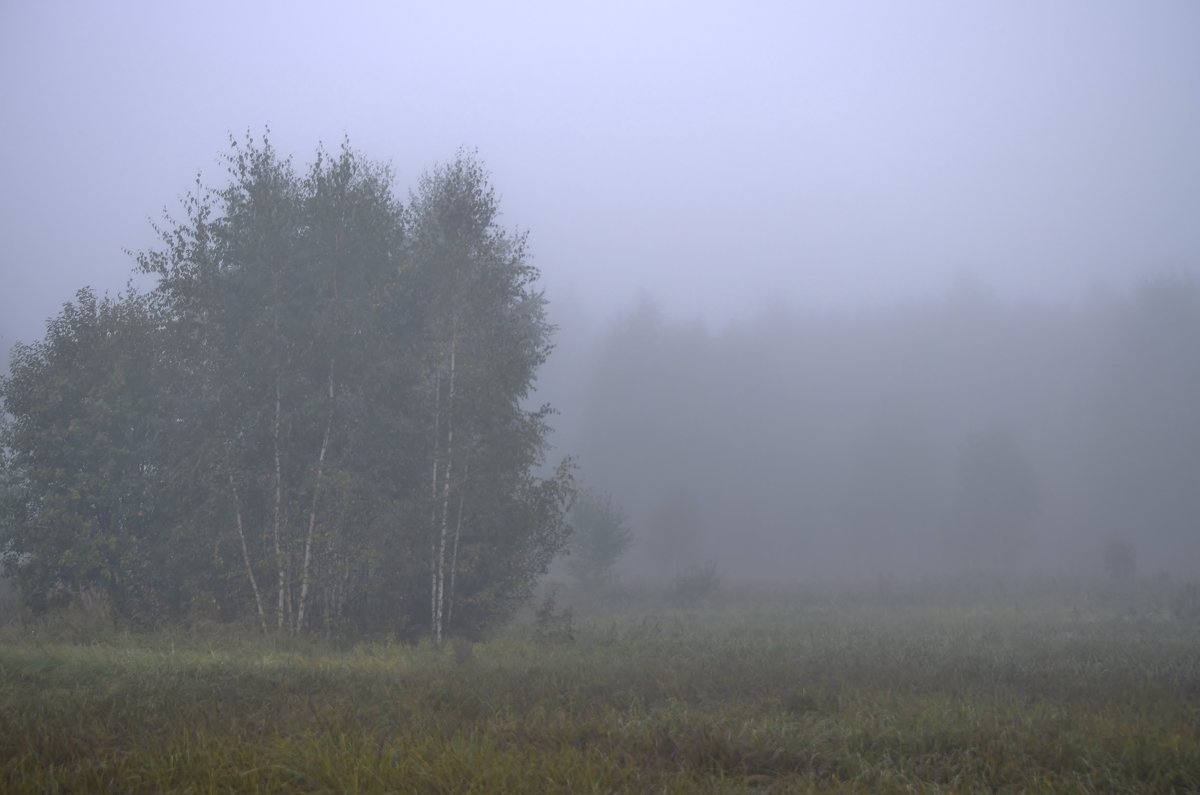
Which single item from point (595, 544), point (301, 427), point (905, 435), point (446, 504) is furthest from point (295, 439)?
point (905, 435)

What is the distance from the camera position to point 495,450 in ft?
62.6

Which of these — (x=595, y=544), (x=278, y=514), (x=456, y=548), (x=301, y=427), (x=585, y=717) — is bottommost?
(x=585, y=717)

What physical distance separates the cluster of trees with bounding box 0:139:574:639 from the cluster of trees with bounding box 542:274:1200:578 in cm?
4265

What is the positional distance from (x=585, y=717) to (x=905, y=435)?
82.4 meters

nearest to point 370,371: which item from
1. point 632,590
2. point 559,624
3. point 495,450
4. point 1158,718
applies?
point 495,450

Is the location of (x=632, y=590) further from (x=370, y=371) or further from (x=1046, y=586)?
(x=370, y=371)

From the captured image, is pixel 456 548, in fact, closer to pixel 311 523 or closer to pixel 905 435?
pixel 311 523

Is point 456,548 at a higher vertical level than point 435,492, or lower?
lower

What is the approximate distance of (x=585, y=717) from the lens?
8.77m

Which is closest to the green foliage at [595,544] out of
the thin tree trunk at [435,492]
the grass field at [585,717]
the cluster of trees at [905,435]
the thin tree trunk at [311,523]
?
the cluster of trees at [905,435]

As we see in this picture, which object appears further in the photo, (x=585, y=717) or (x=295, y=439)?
(x=295, y=439)

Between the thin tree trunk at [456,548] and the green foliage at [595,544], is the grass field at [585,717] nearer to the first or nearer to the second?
the thin tree trunk at [456,548]

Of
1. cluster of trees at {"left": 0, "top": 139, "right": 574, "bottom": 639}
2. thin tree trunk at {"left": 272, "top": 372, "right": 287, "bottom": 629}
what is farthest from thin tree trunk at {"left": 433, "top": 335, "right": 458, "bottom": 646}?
thin tree trunk at {"left": 272, "top": 372, "right": 287, "bottom": 629}

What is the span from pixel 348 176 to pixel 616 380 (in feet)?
284
